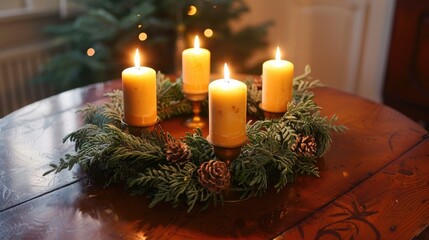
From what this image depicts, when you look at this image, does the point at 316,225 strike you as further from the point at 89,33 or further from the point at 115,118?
the point at 89,33

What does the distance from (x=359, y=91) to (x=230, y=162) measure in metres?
1.98

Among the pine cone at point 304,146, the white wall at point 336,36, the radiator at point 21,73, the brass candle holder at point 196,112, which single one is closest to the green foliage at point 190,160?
the pine cone at point 304,146

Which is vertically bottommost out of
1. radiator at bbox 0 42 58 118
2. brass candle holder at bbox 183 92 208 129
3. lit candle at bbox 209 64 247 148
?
radiator at bbox 0 42 58 118

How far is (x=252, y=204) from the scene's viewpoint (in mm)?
867

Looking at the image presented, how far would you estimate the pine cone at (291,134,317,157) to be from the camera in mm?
957

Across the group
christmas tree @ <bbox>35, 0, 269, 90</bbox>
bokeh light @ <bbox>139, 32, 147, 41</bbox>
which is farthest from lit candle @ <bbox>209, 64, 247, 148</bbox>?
bokeh light @ <bbox>139, 32, 147, 41</bbox>

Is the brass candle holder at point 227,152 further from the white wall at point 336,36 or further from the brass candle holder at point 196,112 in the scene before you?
the white wall at point 336,36

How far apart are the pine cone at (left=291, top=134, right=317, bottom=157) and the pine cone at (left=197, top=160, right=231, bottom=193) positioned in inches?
7.1

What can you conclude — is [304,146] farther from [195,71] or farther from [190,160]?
[195,71]

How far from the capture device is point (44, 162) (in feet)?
3.34

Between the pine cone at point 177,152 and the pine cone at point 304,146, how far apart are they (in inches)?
8.4

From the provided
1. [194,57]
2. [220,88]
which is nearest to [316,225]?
[220,88]

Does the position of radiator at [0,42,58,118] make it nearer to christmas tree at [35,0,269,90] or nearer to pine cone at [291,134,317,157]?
christmas tree at [35,0,269,90]

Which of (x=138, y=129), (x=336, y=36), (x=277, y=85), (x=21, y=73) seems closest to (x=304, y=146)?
(x=277, y=85)
